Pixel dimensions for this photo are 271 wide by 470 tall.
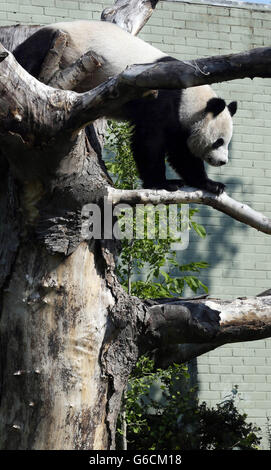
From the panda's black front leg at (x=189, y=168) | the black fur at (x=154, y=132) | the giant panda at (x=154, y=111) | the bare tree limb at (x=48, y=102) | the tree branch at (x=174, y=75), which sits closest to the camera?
the tree branch at (x=174, y=75)

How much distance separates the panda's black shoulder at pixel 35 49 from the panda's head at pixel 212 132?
5.45 feet

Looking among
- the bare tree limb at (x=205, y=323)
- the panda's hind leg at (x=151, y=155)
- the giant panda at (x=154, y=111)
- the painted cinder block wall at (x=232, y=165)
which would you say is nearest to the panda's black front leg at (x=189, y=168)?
the giant panda at (x=154, y=111)

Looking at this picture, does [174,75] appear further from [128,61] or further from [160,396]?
[160,396]

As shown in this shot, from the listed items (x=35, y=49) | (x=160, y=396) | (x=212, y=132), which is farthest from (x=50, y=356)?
(x=160, y=396)

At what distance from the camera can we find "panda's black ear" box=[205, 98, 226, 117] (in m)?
5.69

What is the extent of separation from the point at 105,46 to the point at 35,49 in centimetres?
77

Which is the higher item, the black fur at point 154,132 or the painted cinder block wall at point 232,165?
the painted cinder block wall at point 232,165

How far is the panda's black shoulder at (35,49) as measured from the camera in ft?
13.2

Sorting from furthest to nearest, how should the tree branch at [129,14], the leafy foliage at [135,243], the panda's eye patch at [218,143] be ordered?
the panda's eye patch at [218,143]
the leafy foliage at [135,243]
the tree branch at [129,14]

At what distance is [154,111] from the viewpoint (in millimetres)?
5219

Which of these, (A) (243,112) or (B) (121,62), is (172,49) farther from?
(B) (121,62)

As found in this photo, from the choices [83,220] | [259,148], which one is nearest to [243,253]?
[259,148]

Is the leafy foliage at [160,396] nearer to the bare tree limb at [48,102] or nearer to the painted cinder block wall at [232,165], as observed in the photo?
the painted cinder block wall at [232,165]
